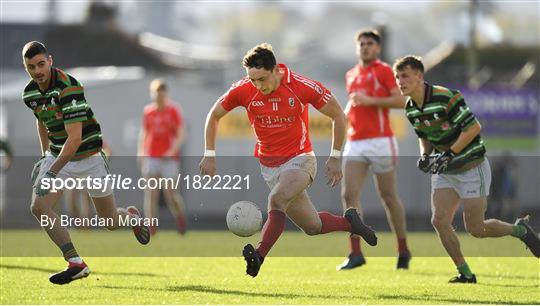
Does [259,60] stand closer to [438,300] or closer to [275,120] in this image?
[275,120]

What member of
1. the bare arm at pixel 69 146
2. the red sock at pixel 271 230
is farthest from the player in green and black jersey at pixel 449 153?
the bare arm at pixel 69 146

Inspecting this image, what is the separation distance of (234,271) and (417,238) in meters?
9.16

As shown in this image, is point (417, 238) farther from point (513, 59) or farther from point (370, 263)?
point (513, 59)

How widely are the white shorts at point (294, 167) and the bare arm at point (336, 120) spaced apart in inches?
10.2

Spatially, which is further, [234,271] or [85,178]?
[234,271]

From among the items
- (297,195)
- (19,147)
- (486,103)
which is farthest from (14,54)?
(297,195)

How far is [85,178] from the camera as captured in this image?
11406 millimetres

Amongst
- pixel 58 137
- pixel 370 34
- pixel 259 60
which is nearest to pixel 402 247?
pixel 370 34

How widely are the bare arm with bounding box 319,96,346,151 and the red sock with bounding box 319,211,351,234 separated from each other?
751mm

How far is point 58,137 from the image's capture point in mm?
11141

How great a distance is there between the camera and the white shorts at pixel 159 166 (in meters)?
19.8

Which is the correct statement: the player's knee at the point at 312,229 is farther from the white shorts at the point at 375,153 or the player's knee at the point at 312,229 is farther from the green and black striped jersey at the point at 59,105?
the white shorts at the point at 375,153

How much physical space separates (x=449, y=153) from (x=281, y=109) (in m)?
1.76

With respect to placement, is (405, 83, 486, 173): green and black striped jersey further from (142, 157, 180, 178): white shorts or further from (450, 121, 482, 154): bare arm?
(142, 157, 180, 178): white shorts
